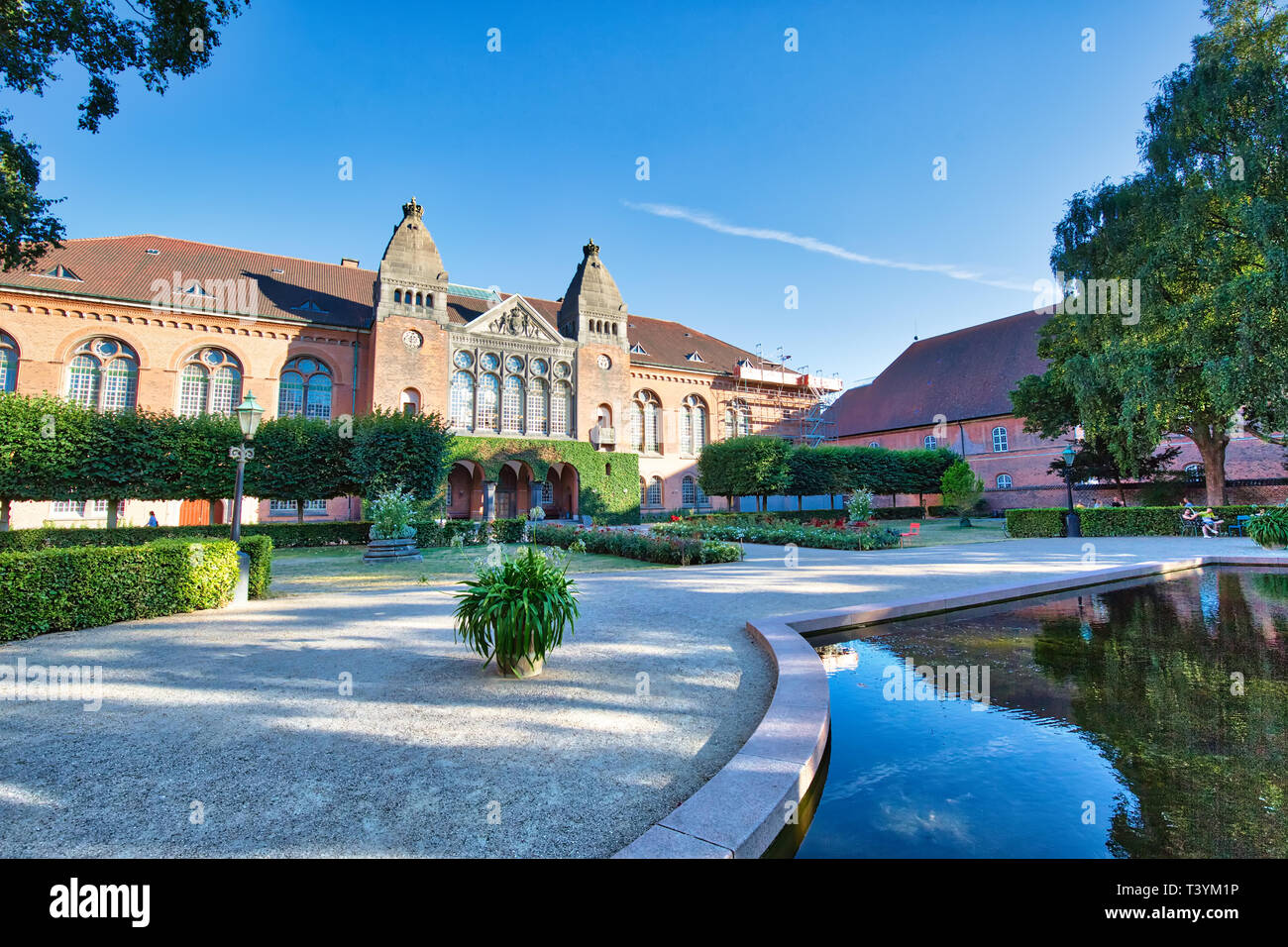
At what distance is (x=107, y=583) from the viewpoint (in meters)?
7.59

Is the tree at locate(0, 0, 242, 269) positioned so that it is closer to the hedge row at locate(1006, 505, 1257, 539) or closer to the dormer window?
the dormer window

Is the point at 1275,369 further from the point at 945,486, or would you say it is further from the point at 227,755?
the point at 227,755

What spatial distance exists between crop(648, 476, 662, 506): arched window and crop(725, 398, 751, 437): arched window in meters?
7.45

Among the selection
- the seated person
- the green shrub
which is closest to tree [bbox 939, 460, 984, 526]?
the seated person

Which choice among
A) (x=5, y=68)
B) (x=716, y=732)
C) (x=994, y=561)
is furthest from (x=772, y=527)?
(x=5, y=68)

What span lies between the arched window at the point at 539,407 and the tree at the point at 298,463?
43.9 ft

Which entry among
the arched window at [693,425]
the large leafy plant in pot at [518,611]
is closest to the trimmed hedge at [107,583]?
the large leafy plant in pot at [518,611]

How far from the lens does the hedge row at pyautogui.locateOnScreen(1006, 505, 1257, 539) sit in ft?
71.3

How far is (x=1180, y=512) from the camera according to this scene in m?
21.7

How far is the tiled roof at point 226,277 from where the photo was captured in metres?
28.4

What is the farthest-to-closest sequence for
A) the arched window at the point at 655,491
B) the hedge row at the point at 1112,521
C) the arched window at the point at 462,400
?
the arched window at the point at 655,491
the arched window at the point at 462,400
the hedge row at the point at 1112,521

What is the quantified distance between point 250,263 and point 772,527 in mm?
35095

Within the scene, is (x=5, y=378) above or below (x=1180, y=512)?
above
